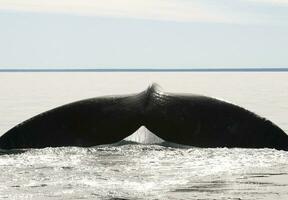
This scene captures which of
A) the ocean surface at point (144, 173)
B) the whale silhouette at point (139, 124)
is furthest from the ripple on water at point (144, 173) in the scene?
the whale silhouette at point (139, 124)

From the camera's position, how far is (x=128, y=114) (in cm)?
1052

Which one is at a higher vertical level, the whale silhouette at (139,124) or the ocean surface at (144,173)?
the whale silhouette at (139,124)

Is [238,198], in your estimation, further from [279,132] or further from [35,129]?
[35,129]

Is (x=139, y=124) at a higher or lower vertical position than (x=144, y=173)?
higher

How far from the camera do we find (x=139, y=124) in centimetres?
1038

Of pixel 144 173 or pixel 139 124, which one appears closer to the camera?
pixel 144 173

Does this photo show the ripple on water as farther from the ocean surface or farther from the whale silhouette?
the whale silhouette

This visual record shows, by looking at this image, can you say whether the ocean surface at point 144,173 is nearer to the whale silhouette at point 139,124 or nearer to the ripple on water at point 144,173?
the ripple on water at point 144,173

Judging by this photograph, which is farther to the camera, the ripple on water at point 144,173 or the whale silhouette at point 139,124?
the whale silhouette at point 139,124

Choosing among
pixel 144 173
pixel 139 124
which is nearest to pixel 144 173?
pixel 144 173

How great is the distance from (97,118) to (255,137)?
239 centimetres

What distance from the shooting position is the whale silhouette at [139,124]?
10.3 metres

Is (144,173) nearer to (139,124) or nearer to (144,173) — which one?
(144,173)

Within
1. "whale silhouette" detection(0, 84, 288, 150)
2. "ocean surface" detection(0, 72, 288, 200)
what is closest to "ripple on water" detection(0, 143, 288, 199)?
"ocean surface" detection(0, 72, 288, 200)
